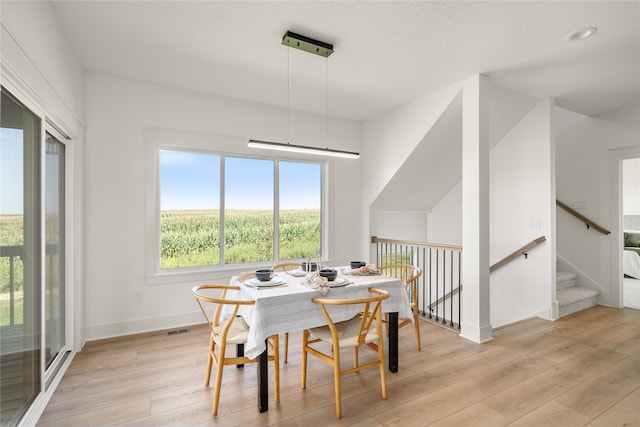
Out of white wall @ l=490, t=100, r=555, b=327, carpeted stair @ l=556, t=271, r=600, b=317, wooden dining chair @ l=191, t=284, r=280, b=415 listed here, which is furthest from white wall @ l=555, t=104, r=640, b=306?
wooden dining chair @ l=191, t=284, r=280, b=415

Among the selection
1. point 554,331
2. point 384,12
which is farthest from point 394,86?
point 554,331

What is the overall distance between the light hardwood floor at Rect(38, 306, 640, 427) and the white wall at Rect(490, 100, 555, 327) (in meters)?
0.94

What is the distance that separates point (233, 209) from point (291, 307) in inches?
88.7

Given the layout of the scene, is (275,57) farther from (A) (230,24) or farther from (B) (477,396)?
(B) (477,396)

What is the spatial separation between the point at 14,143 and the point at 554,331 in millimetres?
5025

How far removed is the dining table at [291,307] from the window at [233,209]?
4.80ft

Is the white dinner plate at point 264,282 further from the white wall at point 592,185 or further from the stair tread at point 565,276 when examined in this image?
the white wall at point 592,185

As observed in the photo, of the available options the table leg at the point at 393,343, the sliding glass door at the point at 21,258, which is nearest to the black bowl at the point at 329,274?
the table leg at the point at 393,343

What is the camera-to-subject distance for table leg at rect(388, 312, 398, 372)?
2590 millimetres

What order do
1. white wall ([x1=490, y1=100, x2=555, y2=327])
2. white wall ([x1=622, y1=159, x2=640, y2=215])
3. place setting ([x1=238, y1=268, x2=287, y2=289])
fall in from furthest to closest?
white wall ([x1=622, y1=159, x2=640, y2=215]), white wall ([x1=490, y1=100, x2=555, y2=327]), place setting ([x1=238, y1=268, x2=287, y2=289])

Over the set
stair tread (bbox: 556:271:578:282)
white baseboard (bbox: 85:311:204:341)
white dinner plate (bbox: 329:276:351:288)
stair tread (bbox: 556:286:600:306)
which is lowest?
white baseboard (bbox: 85:311:204:341)

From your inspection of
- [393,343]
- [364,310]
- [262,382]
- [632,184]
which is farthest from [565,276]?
[262,382]

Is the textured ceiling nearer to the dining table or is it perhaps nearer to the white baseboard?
the dining table

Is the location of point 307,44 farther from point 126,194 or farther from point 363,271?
point 126,194
